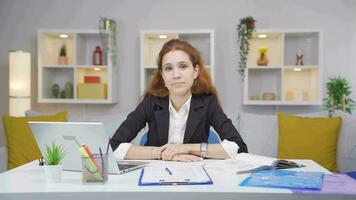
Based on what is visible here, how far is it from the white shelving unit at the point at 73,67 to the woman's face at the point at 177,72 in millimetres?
2217

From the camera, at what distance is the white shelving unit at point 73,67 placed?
4.26 m

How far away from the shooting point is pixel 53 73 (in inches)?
180

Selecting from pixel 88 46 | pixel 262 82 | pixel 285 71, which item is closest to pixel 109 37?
pixel 88 46

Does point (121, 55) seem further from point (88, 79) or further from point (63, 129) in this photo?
point (63, 129)

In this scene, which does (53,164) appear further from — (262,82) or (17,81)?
(262,82)

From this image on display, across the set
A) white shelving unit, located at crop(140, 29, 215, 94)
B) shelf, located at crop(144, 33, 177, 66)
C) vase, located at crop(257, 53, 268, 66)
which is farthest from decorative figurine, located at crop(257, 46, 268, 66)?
shelf, located at crop(144, 33, 177, 66)

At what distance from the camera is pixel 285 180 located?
4.01 feet

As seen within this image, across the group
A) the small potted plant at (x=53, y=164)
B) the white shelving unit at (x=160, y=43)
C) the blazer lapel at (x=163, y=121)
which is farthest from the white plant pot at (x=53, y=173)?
the white shelving unit at (x=160, y=43)

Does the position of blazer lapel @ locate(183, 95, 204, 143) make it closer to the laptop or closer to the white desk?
the laptop

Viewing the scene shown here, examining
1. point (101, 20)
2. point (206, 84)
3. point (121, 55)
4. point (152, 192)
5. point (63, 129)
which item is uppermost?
point (101, 20)

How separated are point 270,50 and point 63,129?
3.36m

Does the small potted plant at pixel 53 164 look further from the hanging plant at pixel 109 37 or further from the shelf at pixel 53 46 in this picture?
the shelf at pixel 53 46

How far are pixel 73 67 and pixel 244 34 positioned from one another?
6.10ft

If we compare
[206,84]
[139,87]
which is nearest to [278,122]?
[206,84]
